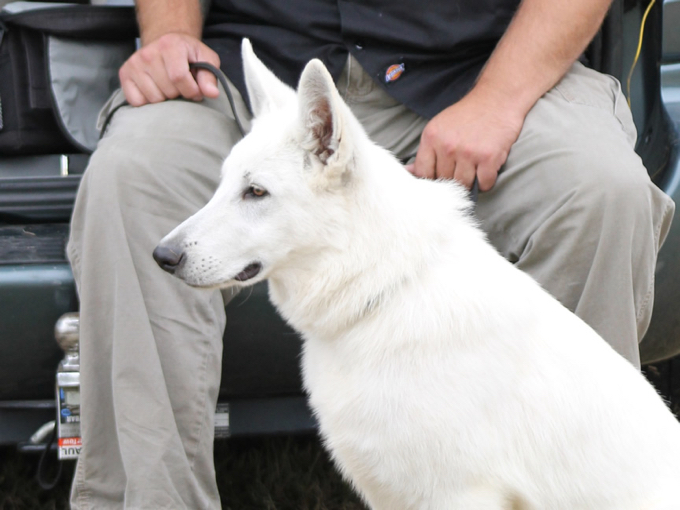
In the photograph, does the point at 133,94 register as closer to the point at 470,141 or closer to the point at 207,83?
the point at 207,83

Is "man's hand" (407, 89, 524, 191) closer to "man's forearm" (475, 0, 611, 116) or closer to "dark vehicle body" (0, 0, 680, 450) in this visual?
"man's forearm" (475, 0, 611, 116)

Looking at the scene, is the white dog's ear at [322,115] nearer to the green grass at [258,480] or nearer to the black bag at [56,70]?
the black bag at [56,70]

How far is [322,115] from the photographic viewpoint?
175cm

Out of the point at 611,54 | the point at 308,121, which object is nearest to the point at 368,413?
the point at 308,121

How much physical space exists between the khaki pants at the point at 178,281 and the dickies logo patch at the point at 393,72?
424 mm

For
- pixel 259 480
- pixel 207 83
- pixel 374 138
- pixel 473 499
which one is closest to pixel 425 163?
pixel 374 138

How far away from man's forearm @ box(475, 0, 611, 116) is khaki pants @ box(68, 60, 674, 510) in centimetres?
15

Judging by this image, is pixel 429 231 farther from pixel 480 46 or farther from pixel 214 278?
pixel 480 46

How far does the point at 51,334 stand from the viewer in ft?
7.02

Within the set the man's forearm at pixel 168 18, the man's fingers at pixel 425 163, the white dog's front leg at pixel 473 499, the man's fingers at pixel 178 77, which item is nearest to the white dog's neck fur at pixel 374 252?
the man's fingers at pixel 425 163

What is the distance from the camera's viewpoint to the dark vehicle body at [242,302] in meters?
2.14

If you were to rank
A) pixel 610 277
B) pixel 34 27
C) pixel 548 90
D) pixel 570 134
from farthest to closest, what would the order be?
pixel 34 27 < pixel 548 90 < pixel 570 134 < pixel 610 277

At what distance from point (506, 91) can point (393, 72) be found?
1.08 ft

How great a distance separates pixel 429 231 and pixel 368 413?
417 mm
